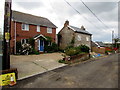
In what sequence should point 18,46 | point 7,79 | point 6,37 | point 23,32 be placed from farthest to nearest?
point 23,32, point 18,46, point 6,37, point 7,79

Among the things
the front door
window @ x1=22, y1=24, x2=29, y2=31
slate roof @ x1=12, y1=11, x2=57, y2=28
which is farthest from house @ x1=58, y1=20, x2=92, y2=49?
window @ x1=22, y1=24, x2=29, y2=31

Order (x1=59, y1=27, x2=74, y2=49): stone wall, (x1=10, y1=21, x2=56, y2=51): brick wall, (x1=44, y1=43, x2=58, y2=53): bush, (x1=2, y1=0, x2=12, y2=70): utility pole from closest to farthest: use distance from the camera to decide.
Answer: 1. (x1=2, y1=0, x2=12, y2=70): utility pole
2. (x1=10, y1=21, x2=56, y2=51): brick wall
3. (x1=44, y1=43, x2=58, y2=53): bush
4. (x1=59, y1=27, x2=74, y2=49): stone wall

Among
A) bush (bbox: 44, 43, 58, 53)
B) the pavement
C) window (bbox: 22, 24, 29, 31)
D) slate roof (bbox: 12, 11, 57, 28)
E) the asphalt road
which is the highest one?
slate roof (bbox: 12, 11, 57, 28)

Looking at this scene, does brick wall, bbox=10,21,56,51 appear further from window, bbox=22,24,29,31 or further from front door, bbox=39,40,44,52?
front door, bbox=39,40,44,52

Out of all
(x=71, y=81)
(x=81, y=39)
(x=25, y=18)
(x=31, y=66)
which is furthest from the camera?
(x=81, y=39)

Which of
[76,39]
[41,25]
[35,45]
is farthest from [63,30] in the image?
[35,45]

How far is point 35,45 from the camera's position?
17406mm

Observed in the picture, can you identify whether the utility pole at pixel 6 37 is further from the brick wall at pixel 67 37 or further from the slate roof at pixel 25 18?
the brick wall at pixel 67 37

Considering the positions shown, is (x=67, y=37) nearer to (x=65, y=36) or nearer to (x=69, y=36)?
(x=69, y=36)

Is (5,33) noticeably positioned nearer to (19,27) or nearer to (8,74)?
(8,74)

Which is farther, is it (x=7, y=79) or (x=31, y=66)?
(x=31, y=66)

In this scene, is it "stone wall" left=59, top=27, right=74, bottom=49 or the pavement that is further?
"stone wall" left=59, top=27, right=74, bottom=49

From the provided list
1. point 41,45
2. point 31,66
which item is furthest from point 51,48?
point 31,66

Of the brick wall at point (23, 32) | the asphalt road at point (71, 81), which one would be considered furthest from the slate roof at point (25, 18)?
the asphalt road at point (71, 81)
